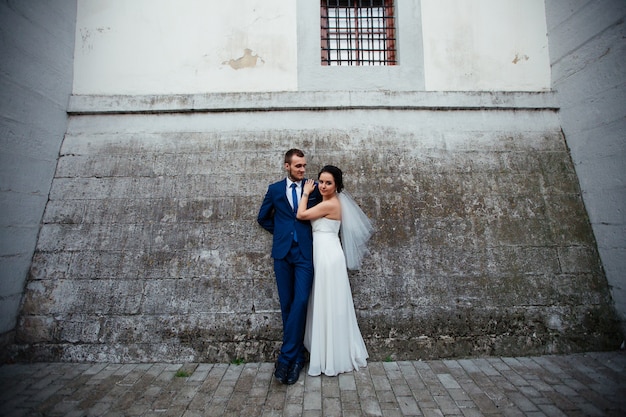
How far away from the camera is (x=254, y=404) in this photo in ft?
9.29

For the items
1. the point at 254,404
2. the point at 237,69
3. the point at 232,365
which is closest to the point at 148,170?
the point at 237,69

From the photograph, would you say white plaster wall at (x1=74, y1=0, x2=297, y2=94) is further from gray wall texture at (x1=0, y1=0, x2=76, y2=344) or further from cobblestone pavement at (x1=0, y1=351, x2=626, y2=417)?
cobblestone pavement at (x1=0, y1=351, x2=626, y2=417)

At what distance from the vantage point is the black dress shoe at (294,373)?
3.15m

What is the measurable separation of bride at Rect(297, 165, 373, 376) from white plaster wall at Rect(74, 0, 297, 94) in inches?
92.4

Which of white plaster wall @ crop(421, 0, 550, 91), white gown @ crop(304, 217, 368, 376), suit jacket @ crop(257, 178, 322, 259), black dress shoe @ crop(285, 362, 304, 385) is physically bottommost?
black dress shoe @ crop(285, 362, 304, 385)

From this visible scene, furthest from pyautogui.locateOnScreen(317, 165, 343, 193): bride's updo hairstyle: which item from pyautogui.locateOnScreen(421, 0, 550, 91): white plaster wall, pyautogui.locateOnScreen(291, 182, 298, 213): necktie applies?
pyautogui.locateOnScreen(421, 0, 550, 91): white plaster wall

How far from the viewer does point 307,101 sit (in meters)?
4.58

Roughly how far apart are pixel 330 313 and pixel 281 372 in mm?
805

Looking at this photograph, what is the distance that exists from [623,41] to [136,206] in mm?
6954

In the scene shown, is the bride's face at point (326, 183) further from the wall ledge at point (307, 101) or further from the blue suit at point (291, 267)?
the wall ledge at point (307, 101)

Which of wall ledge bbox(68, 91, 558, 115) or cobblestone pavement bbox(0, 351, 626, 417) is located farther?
wall ledge bbox(68, 91, 558, 115)

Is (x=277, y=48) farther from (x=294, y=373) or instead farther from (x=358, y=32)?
(x=294, y=373)

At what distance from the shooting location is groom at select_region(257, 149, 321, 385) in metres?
3.27

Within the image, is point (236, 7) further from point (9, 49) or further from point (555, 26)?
point (555, 26)
